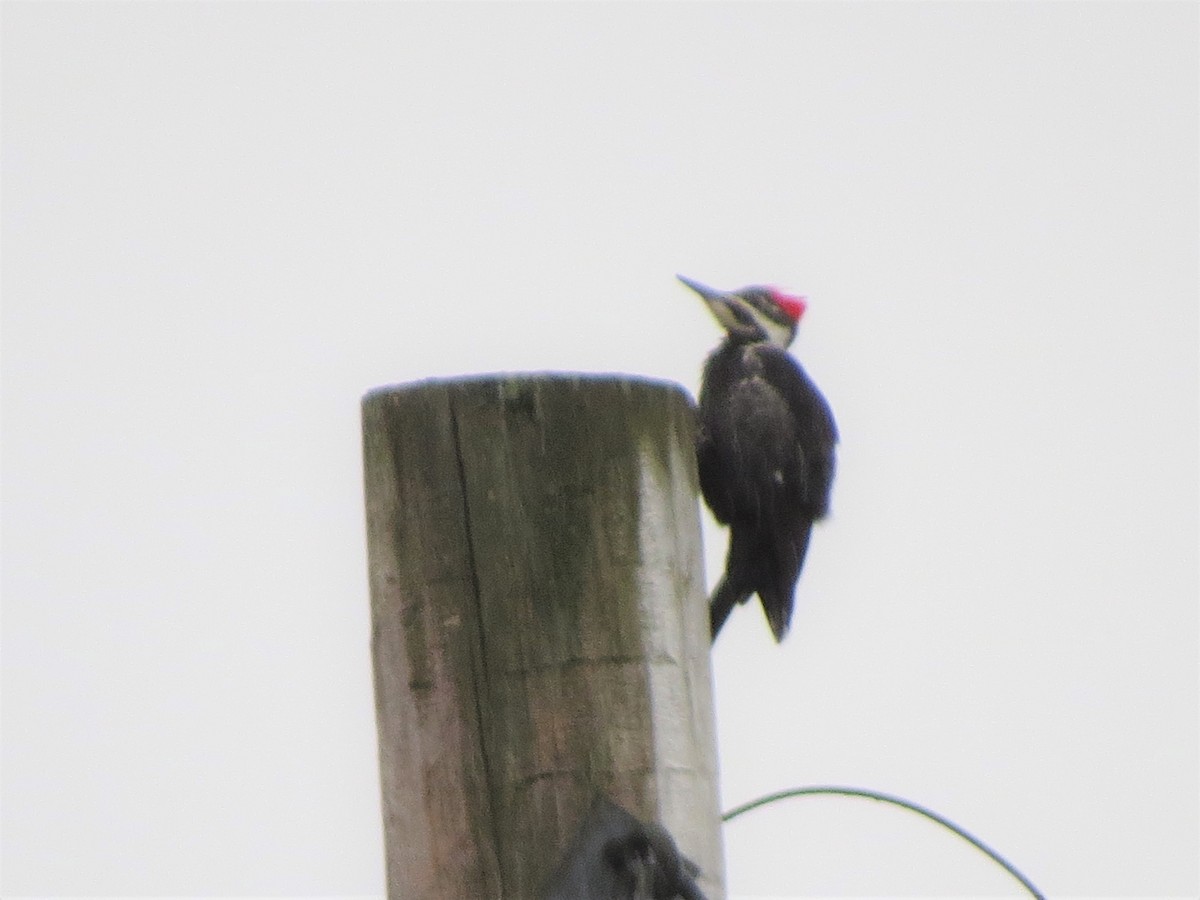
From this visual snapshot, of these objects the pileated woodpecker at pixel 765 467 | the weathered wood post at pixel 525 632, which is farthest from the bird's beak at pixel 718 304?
the weathered wood post at pixel 525 632

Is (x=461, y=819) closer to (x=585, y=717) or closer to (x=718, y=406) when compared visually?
(x=585, y=717)

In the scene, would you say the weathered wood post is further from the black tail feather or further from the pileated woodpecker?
the pileated woodpecker

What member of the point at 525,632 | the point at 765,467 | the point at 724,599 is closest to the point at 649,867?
the point at 525,632

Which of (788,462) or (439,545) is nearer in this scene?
(439,545)

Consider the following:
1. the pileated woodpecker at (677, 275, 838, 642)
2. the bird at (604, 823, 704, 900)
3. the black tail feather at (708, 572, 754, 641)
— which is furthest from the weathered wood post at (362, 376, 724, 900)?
the pileated woodpecker at (677, 275, 838, 642)

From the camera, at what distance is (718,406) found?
4957 millimetres

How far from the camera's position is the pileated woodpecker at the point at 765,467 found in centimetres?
475

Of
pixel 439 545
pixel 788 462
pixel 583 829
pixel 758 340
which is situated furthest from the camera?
pixel 758 340

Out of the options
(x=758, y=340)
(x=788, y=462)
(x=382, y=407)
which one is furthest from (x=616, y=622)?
(x=758, y=340)

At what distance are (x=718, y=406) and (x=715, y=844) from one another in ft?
9.81

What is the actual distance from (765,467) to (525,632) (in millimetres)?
2819

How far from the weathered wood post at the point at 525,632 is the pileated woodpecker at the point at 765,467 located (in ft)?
8.27

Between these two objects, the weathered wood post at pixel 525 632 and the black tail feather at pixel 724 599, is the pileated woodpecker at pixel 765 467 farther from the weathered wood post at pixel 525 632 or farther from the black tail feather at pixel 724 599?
the weathered wood post at pixel 525 632

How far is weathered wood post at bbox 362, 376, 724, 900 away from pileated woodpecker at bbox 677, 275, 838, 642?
2.52 meters
